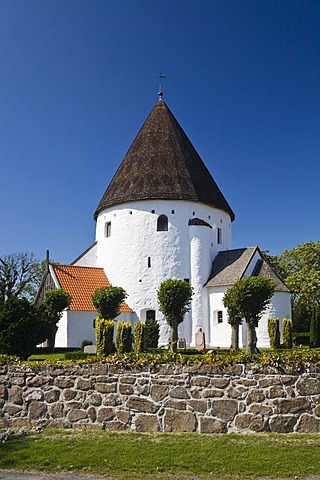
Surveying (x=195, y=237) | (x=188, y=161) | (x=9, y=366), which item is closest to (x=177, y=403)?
(x=9, y=366)

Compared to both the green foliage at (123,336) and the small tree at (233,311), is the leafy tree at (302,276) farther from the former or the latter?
the green foliage at (123,336)

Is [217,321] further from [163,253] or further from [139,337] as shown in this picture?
[139,337]

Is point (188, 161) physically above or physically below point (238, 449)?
above

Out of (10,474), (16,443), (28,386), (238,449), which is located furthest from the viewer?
(28,386)

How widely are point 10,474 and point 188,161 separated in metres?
28.7

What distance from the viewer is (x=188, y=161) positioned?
32656mm

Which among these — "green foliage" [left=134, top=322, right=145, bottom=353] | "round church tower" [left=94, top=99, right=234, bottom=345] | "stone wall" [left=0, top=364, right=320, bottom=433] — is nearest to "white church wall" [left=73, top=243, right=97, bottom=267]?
"round church tower" [left=94, top=99, right=234, bottom=345]

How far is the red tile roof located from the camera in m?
27.8

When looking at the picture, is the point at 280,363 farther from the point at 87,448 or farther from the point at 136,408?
the point at 87,448

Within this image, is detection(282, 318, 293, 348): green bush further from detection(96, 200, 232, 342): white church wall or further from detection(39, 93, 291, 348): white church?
detection(96, 200, 232, 342): white church wall

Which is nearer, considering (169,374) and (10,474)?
(10,474)

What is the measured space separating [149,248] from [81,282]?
16.8 ft

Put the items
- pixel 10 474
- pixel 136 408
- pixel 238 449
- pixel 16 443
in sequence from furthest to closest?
1. pixel 136 408
2. pixel 16 443
3. pixel 238 449
4. pixel 10 474

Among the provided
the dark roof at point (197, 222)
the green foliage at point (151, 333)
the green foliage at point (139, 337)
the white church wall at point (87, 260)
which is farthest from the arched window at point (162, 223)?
the green foliage at point (139, 337)
